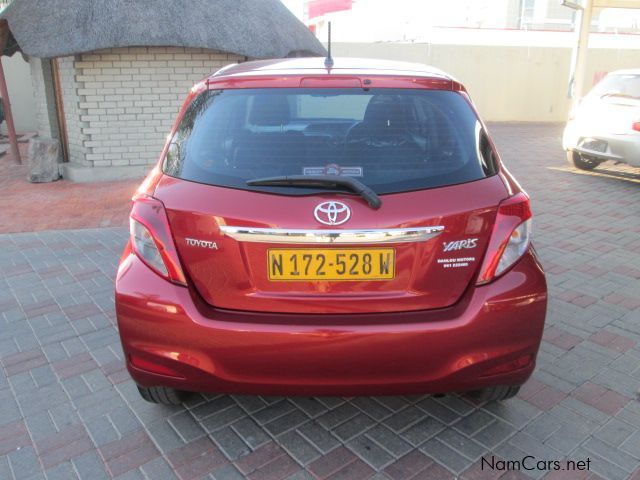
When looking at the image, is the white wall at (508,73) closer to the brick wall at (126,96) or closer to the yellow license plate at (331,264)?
the brick wall at (126,96)

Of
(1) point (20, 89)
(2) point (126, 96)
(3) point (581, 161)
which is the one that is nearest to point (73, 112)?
(2) point (126, 96)

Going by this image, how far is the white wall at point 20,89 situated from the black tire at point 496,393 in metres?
13.7

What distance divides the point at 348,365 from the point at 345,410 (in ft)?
2.41

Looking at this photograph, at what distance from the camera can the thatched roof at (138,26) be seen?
7996 millimetres

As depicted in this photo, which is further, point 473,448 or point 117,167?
point 117,167

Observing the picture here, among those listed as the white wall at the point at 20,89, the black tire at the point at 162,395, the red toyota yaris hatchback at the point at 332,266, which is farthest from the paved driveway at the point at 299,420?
the white wall at the point at 20,89

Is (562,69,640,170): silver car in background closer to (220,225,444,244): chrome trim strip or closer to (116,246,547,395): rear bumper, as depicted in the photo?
(116,246,547,395): rear bumper

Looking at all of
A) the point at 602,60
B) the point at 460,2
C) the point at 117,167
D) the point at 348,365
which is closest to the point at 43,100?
the point at 117,167

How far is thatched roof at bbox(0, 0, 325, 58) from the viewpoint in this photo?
26.2 ft

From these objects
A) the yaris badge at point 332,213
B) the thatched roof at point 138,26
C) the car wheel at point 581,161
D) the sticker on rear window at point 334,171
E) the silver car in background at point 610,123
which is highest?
the thatched roof at point 138,26

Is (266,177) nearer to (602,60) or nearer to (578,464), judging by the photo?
(578,464)

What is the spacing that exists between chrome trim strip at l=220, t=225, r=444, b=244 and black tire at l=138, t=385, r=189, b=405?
0.99 metres

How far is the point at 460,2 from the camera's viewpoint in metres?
28.0

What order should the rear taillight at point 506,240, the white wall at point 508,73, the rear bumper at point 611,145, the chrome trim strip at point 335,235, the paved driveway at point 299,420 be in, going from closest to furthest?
the chrome trim strip at point 335,235 < the rear taillight at point 506,240 < the paved driveway at point 299,420 < the rear bumper at point 611,145 < the white wall at point 508,73
